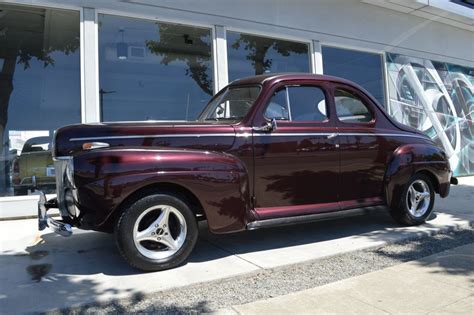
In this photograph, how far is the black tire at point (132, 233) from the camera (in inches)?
153

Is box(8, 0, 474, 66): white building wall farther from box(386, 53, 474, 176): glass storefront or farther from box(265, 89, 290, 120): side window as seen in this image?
box(265, 89, 290, 120): side window

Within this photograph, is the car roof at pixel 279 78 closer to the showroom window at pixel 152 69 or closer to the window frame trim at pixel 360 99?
the window frame trim at pixel 360 99

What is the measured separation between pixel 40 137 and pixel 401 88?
9.00 m

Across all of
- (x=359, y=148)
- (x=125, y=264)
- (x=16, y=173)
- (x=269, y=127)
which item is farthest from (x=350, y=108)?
(x=16, y=173)

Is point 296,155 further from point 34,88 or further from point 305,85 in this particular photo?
point 34,88

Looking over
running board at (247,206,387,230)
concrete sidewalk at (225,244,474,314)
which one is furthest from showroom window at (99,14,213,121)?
concrete sidewalk at (225,244,474,314)

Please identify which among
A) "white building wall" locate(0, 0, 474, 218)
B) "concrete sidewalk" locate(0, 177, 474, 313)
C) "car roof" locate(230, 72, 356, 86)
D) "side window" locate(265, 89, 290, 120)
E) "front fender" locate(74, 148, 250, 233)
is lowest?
"concrete sidewalk" locate(0, 177, 474, 313)

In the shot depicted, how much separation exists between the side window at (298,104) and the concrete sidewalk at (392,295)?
1.90 m

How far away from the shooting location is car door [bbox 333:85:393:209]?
17.2 feet

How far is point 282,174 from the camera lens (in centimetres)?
477

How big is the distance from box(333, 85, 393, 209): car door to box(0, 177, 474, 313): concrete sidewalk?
0.54 meters

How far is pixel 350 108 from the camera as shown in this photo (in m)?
5.54

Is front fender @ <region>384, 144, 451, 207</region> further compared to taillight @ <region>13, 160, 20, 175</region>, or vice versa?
taillight @ <region>13, 160, 20, 175</region>

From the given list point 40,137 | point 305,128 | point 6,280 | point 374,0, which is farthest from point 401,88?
point 6,280
